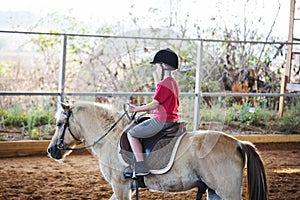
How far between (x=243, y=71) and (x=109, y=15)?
2.40 metres

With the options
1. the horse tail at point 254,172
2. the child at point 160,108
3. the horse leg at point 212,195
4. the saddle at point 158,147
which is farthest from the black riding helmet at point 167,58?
the horse leg at point 212,195

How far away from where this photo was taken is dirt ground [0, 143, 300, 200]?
3.66 m

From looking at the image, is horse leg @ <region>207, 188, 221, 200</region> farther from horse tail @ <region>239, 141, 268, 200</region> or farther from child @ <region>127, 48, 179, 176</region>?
child @ <region>127, 48, 179, 176</region>

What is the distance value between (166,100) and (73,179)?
1837mm

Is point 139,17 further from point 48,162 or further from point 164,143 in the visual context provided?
point 164,143

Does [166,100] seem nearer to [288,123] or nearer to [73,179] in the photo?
[73,179]

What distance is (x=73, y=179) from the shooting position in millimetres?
4113

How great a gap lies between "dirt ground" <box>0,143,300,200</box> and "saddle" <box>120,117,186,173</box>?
0.96 m

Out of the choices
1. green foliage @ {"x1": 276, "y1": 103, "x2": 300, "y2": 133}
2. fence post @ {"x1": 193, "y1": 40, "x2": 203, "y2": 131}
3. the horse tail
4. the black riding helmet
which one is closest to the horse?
the horse tail

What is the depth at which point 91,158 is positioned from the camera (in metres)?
4.98

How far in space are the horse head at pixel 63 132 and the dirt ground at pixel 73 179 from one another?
0.79 m

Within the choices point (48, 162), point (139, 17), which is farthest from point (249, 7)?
point (48, 162)

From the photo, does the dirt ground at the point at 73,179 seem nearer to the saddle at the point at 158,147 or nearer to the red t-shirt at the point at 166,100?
the saddle at the point at 158,147

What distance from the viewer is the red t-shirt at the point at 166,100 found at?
262 cm
